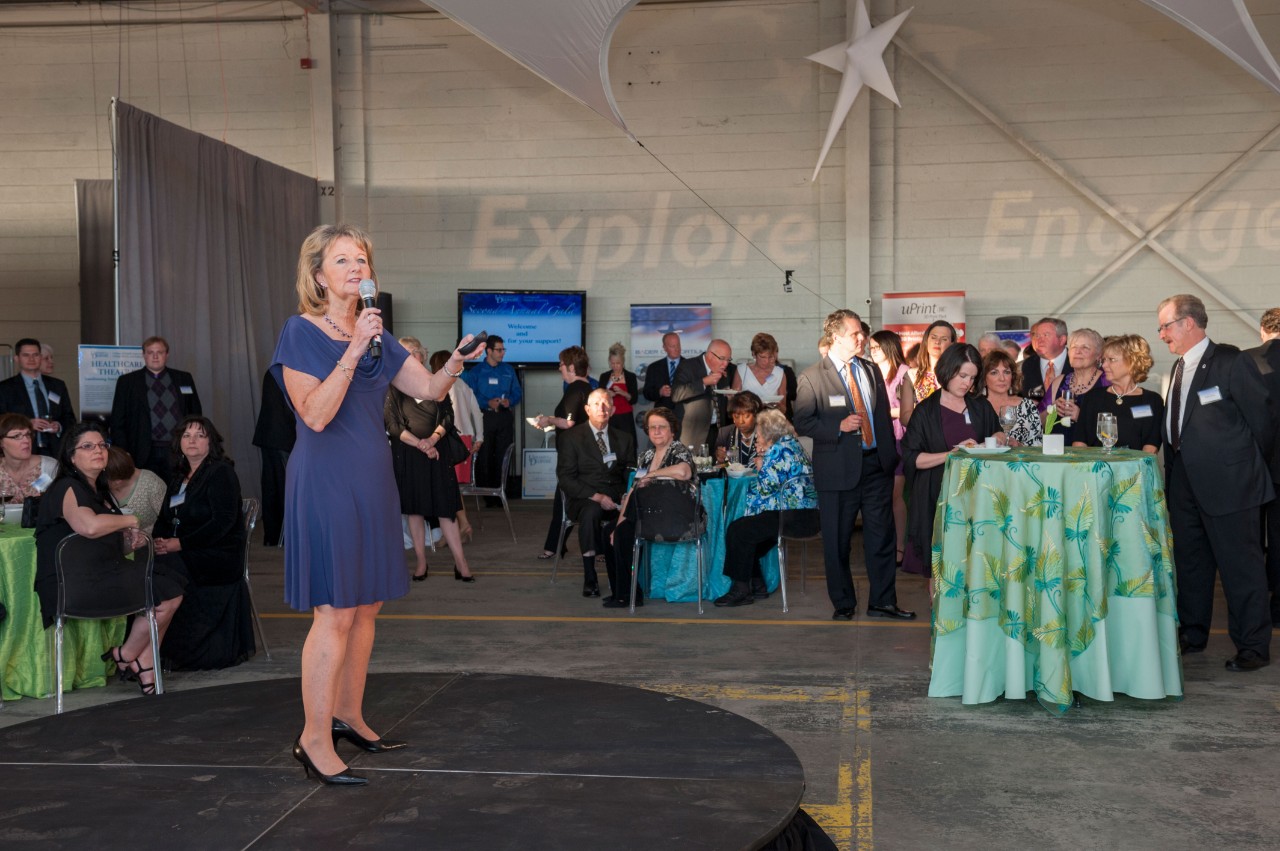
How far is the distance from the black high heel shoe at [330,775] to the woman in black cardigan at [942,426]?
10.7 ft

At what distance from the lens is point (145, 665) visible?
4.87 m

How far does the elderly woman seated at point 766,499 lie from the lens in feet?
20.8

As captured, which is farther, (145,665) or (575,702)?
(145,665)

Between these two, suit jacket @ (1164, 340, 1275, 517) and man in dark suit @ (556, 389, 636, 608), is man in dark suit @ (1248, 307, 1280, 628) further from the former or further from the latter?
man in dark suit @ (556, 389, 636, 608)

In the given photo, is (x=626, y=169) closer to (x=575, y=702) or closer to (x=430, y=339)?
(x=430, y=339)

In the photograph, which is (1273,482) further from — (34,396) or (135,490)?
(34,396)

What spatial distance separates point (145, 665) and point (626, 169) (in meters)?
7.97

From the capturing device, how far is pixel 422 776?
2766mm

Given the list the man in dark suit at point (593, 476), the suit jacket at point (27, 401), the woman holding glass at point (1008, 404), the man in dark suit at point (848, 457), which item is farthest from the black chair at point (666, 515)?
the suit jacket at point (27, 401)

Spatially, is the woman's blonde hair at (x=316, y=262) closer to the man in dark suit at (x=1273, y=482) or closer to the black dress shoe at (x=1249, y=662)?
the black dress shoe at (x=1249, y=662)

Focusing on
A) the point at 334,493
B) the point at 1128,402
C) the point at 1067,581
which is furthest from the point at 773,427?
the point at 334,493

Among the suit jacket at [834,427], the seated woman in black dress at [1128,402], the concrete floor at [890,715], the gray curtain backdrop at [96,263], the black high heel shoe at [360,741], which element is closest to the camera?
the black high heel shoe at [360,741]

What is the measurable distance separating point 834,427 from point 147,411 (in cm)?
471

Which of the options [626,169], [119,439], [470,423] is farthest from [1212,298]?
[119,439]
